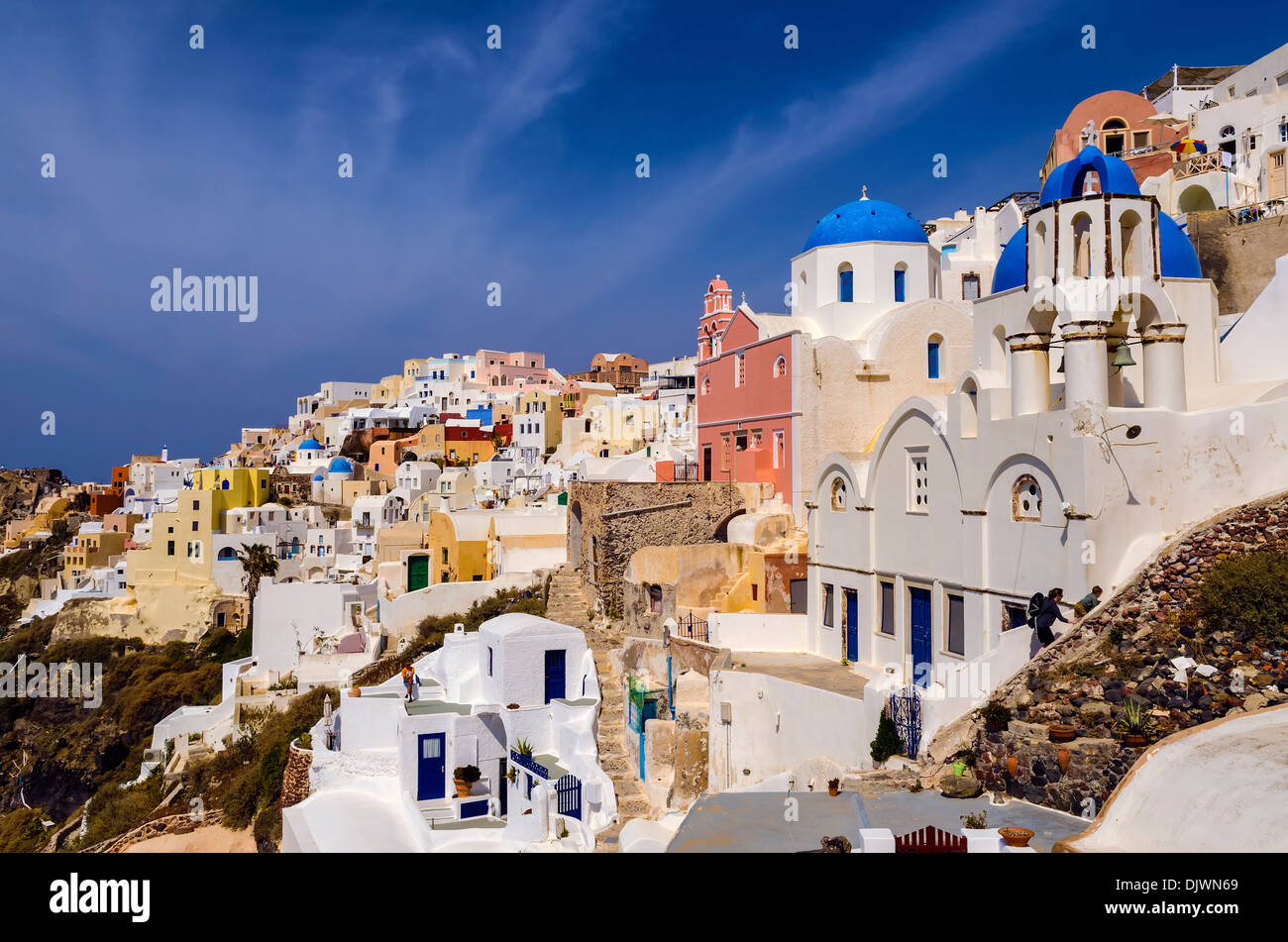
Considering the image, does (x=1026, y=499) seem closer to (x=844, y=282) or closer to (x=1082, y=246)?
(x=1082, y=246)

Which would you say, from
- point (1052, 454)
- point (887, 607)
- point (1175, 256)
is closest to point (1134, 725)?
point (1052, 454)

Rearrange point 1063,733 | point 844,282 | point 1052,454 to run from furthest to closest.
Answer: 1. point 844,282
2. point 1052,454
3. point 1063,733

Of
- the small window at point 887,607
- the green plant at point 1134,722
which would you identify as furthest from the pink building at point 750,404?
the green plant at point 1134,722

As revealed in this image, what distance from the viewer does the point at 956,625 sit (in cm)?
1545

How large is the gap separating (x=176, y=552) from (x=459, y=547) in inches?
843

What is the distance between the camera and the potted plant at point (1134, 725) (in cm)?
913

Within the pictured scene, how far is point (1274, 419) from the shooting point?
11.6 metres

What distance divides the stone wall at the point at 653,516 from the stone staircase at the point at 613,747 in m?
1.66

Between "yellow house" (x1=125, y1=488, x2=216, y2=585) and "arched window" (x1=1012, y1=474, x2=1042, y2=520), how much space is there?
4355cm

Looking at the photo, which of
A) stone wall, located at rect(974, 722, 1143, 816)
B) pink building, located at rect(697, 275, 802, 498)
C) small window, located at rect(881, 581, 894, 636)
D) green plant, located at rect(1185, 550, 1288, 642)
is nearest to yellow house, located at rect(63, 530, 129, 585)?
pink building, located at rect(697, 275, 802, 498)

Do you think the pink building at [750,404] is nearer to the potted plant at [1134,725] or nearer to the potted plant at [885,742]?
the potted plant at [885,742]
